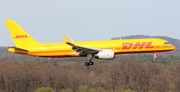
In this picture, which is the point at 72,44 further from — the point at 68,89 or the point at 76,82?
the point at 76,82

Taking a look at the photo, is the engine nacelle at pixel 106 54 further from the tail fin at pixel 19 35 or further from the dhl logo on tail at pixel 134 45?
the tail fin at pixel 19 35

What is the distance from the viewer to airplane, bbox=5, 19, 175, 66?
3022 inches

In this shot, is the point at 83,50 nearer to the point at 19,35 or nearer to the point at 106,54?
the point at 106,54

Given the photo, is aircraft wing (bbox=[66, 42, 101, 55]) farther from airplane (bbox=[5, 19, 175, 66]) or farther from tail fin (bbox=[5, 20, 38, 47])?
tail fin (bbox=[5, 20, 38, 47])

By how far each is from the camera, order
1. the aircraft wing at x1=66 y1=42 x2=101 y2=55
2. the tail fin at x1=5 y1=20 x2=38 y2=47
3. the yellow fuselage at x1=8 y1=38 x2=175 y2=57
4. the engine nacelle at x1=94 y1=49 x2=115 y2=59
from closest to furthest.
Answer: the engine nacelle at x1=94 y1=49 x2=115 y2=59 → the yellow fuselage at x1=8 y1=38 x2=175 y2=57 → the aircraft wing at x1=66 y1=42 x2=101 y2=55 → the tail fin at x1=5 y1=20 x2=38 y2=47

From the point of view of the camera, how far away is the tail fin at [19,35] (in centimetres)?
8350

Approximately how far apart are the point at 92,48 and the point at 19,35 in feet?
44.3

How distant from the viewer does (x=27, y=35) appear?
84875 millimetres

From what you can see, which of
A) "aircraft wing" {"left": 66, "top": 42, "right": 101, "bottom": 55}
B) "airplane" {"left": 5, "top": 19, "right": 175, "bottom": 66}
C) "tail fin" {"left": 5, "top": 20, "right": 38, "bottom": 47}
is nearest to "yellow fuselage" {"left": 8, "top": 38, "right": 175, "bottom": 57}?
"airplane" {"left": 5, "top": 19, "right": 175, "bottom": 66}

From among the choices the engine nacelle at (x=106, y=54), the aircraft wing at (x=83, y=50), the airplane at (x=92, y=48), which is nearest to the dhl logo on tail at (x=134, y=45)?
the airplane at (x=92, y=48)

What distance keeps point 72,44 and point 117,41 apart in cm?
666

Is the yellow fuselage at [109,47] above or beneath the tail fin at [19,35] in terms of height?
beneath

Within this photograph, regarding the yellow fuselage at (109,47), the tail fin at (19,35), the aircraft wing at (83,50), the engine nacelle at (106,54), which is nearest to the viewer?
the engine nacelle at (106,54)

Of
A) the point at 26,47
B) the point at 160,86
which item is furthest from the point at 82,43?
the point at 160,86
